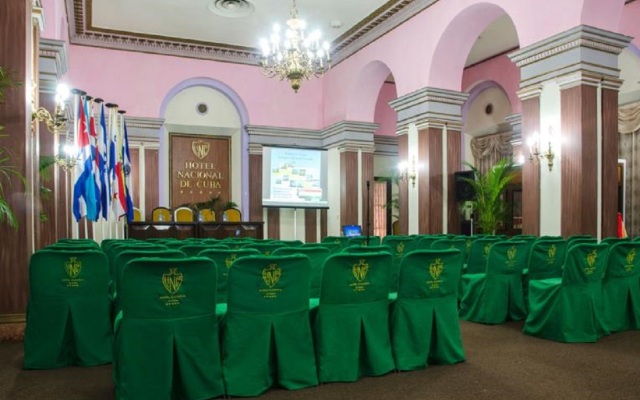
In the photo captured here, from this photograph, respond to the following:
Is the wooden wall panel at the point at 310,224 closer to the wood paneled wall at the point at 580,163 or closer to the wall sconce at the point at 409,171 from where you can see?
the wall sconce at the point at 409,171


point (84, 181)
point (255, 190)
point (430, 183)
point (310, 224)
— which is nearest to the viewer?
point (84, 181)

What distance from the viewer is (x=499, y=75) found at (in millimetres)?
12609

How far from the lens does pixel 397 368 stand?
3092 mm

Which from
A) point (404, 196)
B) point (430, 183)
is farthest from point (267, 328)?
point (404, 196)

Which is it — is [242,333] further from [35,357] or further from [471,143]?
[471,143]

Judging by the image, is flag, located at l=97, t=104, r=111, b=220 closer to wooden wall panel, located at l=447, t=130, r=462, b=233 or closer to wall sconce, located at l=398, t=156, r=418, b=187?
wall sconce, located at l=398, t=156, r=418, b=187

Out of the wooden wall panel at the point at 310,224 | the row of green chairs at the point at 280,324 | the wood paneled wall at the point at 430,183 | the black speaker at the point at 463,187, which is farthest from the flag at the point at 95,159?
the wooden wall panel at the point at 310,224

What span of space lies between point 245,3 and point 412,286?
885 cm

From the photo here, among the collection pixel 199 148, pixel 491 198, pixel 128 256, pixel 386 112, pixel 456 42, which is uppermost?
pixel 456 42

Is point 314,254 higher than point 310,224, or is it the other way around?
point 314,254

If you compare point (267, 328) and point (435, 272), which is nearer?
point (267, 328)

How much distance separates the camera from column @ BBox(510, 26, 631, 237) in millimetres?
6629

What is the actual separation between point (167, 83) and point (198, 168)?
7.50ft

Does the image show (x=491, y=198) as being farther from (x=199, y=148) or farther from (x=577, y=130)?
(x=199, y=148)
